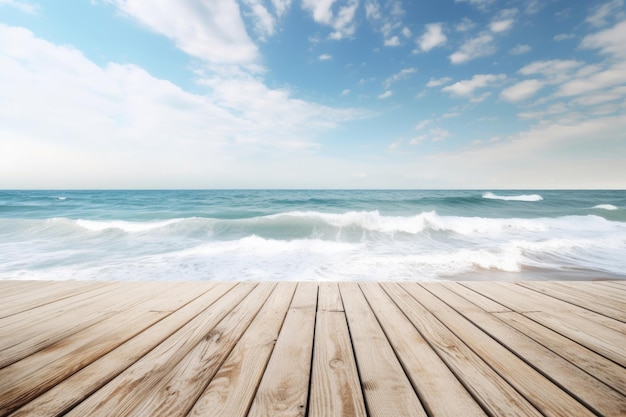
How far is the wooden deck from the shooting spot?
109 cm

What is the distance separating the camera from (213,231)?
39.8 ft

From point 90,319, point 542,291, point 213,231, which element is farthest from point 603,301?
point 213,231

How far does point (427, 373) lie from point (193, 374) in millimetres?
1182

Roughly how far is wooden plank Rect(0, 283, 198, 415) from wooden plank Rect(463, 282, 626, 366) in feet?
9.67

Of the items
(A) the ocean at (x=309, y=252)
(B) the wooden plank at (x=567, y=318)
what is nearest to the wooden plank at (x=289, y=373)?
(B) the wooden plank at (x=567, y=318)

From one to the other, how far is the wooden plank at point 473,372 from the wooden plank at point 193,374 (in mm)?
1234

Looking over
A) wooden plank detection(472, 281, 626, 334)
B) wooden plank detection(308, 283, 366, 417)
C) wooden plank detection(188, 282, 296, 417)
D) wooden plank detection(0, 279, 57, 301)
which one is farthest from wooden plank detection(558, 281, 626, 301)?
wooden plank detection(0, 279, 57, 301)

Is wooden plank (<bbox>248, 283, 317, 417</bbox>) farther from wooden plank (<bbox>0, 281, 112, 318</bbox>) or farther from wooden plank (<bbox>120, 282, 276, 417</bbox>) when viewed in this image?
wooden plank (<bbox>0, 281, 112, 318</bbox>)

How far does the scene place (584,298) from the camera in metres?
2.46

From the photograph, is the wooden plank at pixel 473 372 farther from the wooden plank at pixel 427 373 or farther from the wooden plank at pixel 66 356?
the wooden plank at pixel 66 356

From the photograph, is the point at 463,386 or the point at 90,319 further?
the point at 90,319

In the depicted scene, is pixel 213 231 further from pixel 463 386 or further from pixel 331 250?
pixel 463 386

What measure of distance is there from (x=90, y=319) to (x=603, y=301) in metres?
4.44

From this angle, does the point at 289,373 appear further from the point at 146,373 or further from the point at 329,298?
the point at 329,298
